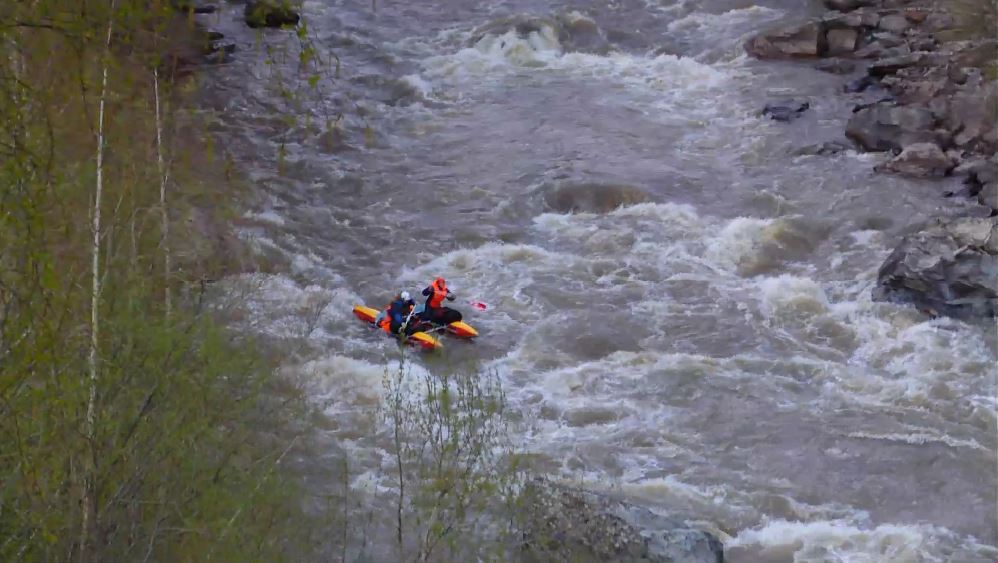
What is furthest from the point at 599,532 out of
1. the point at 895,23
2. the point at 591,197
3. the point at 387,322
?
the point at 895,23

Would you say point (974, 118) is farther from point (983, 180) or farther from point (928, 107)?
point (983, 180)

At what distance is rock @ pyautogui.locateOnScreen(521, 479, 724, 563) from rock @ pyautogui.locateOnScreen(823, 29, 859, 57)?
12.1 meters

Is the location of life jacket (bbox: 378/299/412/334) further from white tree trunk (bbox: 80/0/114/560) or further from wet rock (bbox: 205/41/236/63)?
wet rock (bbox: 205/41/236/63)

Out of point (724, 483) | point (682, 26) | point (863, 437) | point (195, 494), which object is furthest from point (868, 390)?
point (682, 26)

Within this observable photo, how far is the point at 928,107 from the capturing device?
15.5m

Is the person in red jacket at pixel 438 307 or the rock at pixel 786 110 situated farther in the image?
the rock at pixel 786 110

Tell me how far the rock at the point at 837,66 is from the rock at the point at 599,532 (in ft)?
37.5

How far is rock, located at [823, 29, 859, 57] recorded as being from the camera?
18203 mm

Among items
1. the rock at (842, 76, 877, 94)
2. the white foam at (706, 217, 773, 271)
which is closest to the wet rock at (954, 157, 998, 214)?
the white foam at (706, 217, 773, 271)

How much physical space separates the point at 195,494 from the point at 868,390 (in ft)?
22.5

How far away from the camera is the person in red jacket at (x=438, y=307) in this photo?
1109cm

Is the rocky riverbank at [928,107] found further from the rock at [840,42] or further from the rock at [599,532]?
the rock at [599,532]

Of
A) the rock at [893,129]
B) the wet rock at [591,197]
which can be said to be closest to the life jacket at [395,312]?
the wet rock at [591,197]

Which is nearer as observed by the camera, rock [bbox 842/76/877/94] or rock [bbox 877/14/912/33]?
rock [bbox 842/76/877/94]
